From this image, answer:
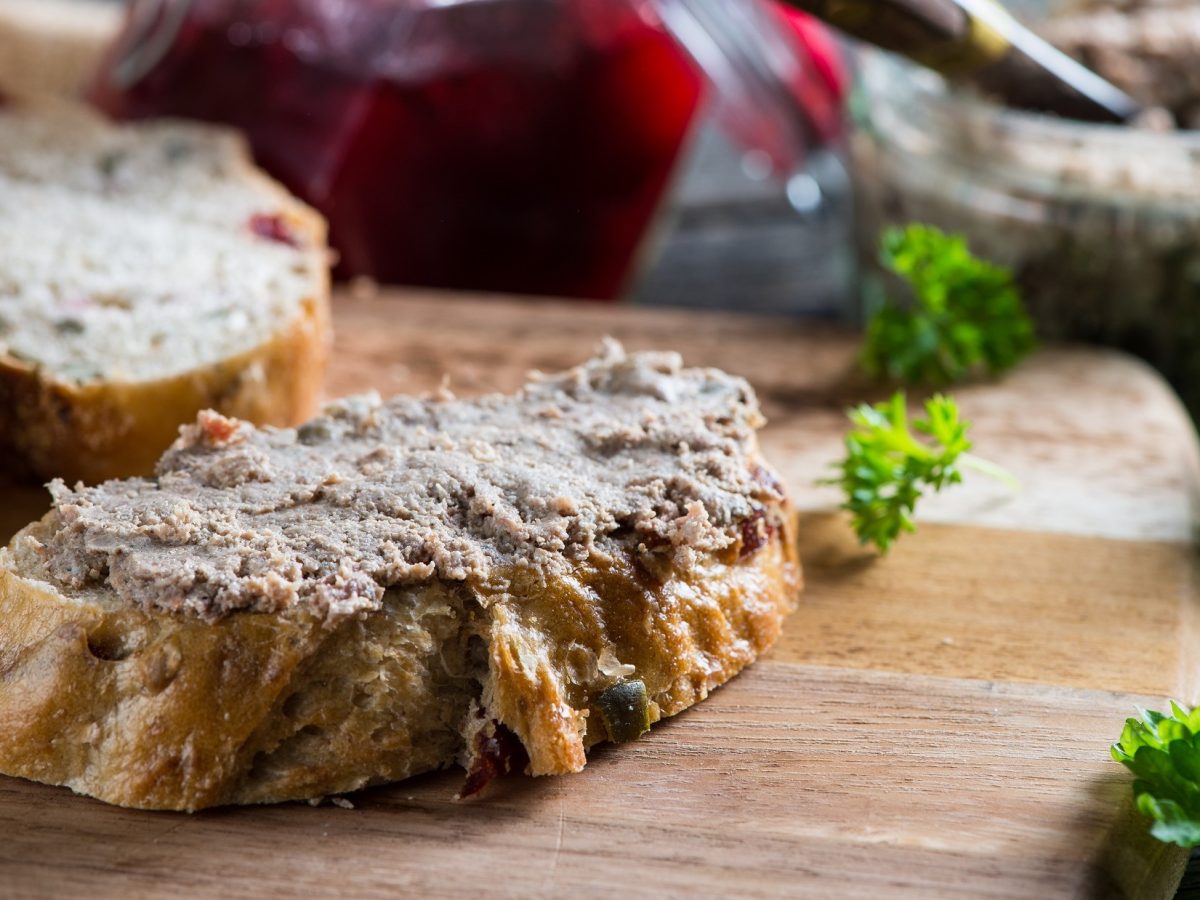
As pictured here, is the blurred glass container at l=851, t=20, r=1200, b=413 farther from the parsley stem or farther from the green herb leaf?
the green herb leaf

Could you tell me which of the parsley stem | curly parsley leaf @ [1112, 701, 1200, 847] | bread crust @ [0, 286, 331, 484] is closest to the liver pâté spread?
bread crust @ [0, 286, 331, 484]

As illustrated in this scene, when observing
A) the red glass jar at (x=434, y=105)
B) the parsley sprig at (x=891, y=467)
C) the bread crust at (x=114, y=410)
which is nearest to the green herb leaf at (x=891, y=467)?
the parsley sprig at (x=891, y=467)

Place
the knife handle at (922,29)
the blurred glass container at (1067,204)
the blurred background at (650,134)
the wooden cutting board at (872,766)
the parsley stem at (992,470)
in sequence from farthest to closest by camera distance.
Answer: the blurred background at (650,134)
the blurred glass container at (1067,204)
the knife handle at (922,29)
the parsley stem at (992,470)
the wooden cutting board at (872,766)

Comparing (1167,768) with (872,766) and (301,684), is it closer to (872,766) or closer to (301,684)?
(872,766)

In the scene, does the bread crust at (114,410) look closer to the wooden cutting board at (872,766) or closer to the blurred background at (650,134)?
the wooden cutting board at (872,766)

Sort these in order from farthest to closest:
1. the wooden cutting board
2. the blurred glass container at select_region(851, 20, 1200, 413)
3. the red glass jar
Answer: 1. the red glass jar
2. the blurred glass container at select_region(851, 20, 1200, 413)
3. the wooden cutting board

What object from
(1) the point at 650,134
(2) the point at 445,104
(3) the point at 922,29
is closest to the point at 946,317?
(3) the point at 922,29
